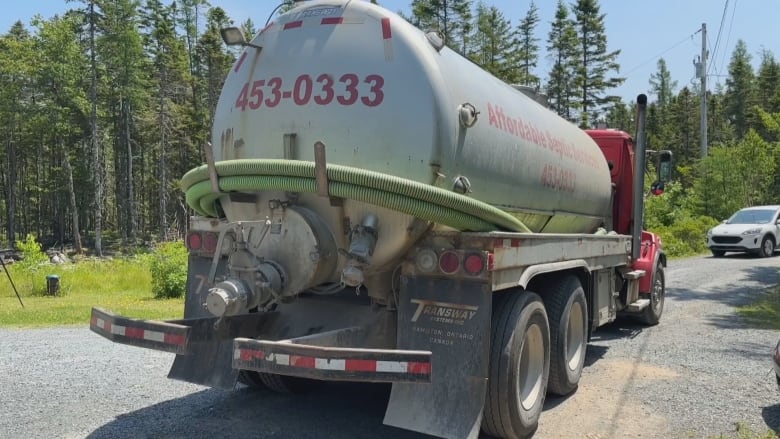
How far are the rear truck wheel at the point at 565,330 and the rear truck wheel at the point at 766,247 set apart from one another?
17176 millimetres

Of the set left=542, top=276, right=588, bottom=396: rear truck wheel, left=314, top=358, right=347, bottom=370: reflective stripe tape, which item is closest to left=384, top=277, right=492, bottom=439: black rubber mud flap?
left=314, top=358, right=347, bottom=370: reflective stripe tape

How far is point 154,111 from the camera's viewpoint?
44531mm

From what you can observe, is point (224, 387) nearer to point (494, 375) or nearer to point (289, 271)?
point (289, 271)

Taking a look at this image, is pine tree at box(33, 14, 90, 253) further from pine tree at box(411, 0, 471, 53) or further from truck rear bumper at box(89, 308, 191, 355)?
truck rear bumper at box(89, 308, 191, 355)

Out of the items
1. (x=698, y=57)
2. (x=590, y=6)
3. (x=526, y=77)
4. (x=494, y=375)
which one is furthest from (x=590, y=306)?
(x=590, y=6)

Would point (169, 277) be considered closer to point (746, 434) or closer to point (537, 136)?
point (537, 136)

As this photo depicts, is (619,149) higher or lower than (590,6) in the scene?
lower

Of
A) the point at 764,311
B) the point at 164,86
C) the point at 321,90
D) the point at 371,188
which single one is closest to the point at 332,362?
the point at 371,188

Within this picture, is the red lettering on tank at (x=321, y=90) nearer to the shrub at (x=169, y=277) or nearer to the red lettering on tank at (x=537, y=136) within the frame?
the red lettering on tank at (x=537, y=136)

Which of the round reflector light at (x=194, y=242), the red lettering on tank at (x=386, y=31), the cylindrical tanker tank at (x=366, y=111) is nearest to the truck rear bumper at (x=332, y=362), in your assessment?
the cylindrical tanker tank at (x=366, y=111)

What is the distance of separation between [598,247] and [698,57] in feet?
96.5

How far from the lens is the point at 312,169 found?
12.9ft


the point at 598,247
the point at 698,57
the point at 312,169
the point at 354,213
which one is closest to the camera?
the point at 312,169

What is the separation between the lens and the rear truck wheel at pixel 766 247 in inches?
797
